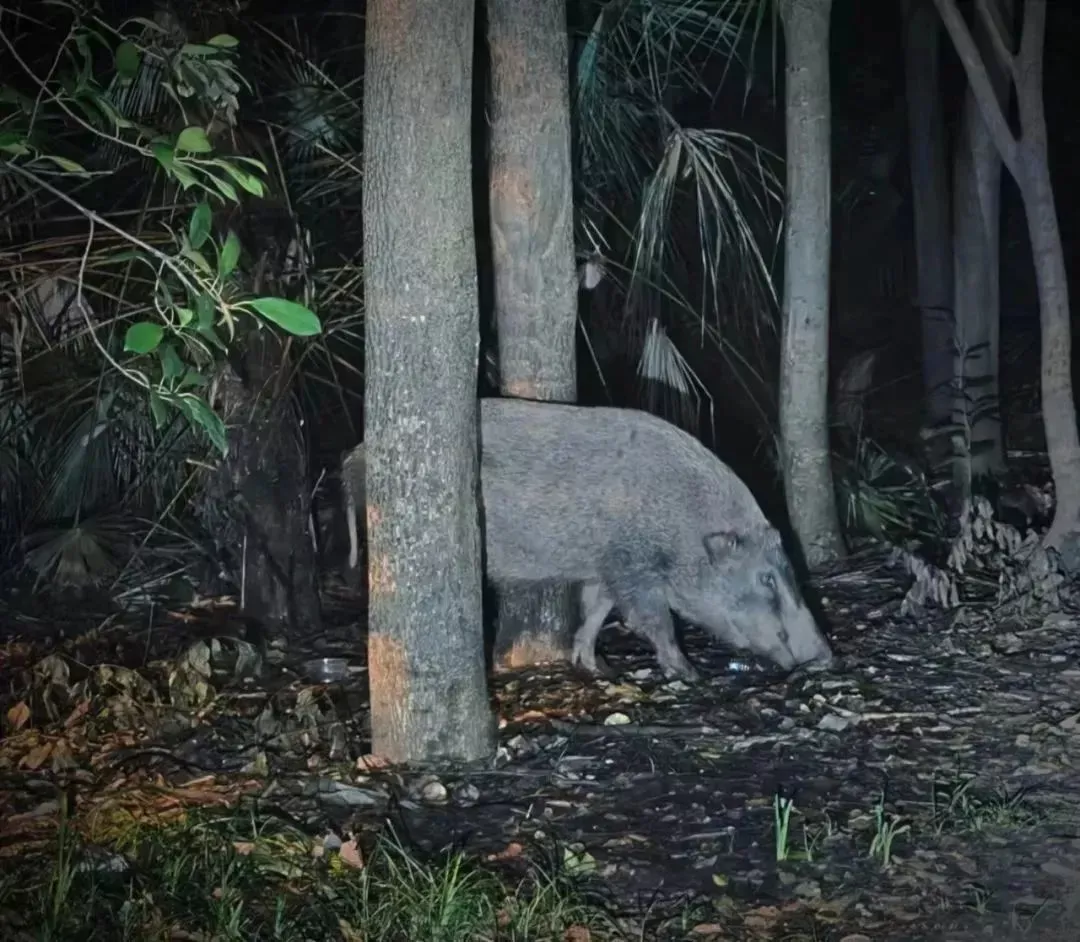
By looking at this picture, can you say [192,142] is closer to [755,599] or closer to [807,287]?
[755,599]

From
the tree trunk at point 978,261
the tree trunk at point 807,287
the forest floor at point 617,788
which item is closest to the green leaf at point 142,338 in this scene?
the forest floor at point 617,788

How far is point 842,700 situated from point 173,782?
2.79m

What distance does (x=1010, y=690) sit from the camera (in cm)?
650

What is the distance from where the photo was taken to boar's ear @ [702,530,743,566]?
7.01m

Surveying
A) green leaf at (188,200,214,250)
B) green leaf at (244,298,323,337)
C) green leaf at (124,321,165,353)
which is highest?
green leaf at (188,200,214,250)

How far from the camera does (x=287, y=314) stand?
3.72m

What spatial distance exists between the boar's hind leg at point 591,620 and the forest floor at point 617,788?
0.56 ft

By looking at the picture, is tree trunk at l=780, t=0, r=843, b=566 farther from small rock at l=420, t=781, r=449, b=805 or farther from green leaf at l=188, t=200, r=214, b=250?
green leaf at l=188, t=200, r=214, b=250

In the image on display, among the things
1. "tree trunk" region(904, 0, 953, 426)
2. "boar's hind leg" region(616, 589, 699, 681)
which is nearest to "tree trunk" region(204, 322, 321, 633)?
"boar's hind leg" region(616, 589, 699, 681)

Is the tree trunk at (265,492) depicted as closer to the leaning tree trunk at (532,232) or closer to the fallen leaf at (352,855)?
the leaning tree trunk at (532,232)

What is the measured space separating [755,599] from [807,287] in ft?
7.12

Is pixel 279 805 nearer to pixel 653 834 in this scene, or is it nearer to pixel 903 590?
pixel 653 834

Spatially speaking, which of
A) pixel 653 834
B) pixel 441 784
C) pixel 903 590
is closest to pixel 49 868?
pixel 441 784

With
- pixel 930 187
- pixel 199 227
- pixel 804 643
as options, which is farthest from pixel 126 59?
pixel 930 187
